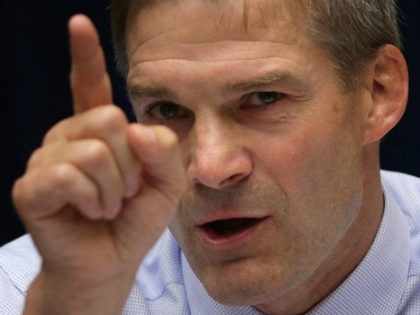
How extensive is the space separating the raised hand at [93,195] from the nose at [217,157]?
20 centimetres

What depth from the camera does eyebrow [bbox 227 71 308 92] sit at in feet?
4.23

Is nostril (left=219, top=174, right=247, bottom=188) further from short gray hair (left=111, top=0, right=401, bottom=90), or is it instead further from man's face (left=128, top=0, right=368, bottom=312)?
short gray hair (left=111, top=0, right=401, bottom=90)

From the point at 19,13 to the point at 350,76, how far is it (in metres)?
1.19

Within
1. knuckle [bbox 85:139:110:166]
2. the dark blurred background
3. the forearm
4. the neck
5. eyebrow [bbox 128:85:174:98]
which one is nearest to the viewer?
knuckle [bbox 85:139:110:166]

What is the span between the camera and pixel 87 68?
99cm

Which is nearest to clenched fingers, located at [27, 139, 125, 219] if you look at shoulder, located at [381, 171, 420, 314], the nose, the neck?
the nose

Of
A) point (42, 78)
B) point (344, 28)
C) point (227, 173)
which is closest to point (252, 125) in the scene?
point (227, 173)

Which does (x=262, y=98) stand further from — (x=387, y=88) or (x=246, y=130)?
(x=387, y=88)

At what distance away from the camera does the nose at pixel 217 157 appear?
1221 mm

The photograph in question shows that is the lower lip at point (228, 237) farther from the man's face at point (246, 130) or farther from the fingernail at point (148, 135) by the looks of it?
the fingernail at point (148, 135)

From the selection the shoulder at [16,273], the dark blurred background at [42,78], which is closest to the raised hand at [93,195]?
the shoulder at [16,273]

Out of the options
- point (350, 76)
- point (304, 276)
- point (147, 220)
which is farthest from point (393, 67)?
point (147, 220)

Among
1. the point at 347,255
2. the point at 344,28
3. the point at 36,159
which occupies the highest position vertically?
the point at 36,159

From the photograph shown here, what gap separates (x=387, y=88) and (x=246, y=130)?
34 cm
